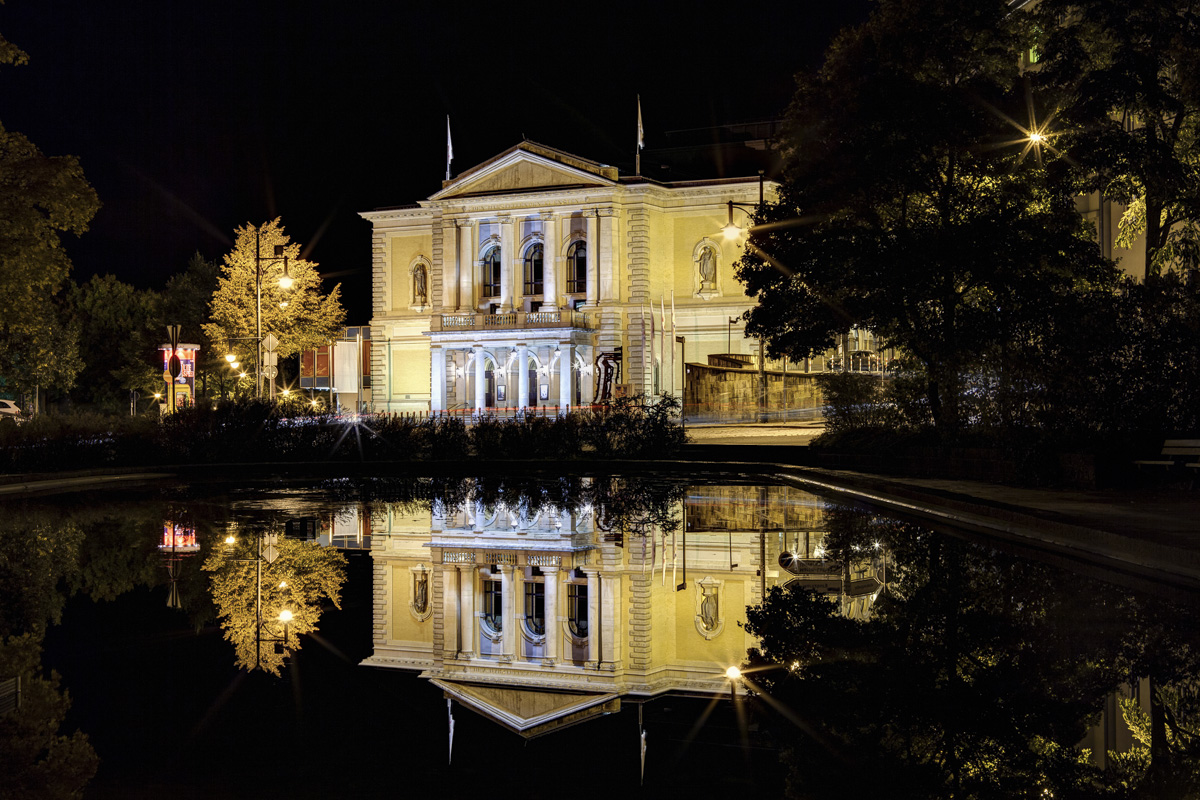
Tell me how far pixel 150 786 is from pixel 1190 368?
62.9 ft

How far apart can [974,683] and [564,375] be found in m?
58.9

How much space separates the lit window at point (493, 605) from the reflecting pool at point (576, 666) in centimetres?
4

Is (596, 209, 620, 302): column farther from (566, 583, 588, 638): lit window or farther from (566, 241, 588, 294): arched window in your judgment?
(566, 583, 588, 638): lit window

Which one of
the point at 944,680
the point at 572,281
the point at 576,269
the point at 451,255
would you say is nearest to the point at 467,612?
the point at 944,680

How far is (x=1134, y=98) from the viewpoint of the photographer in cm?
2488

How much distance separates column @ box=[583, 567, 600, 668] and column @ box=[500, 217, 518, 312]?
58248 millimetres

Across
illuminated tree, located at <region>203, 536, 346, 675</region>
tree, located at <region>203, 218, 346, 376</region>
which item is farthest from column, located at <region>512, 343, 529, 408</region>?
illuminated tree, located at <region>203, 536, 346, 675</region>

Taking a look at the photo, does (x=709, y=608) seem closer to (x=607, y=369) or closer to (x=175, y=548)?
(x=175, y=548)

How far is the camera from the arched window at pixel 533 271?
7144cm

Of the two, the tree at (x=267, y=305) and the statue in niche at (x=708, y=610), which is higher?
the tree at (x=267, y=305)

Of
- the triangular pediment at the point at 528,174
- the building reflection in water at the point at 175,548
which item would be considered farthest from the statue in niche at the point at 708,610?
the triangular pediment at the point at 528,174

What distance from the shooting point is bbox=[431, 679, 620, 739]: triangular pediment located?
22.7 feet

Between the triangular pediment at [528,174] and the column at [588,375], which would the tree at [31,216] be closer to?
the column at [588,375]

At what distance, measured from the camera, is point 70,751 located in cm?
620
